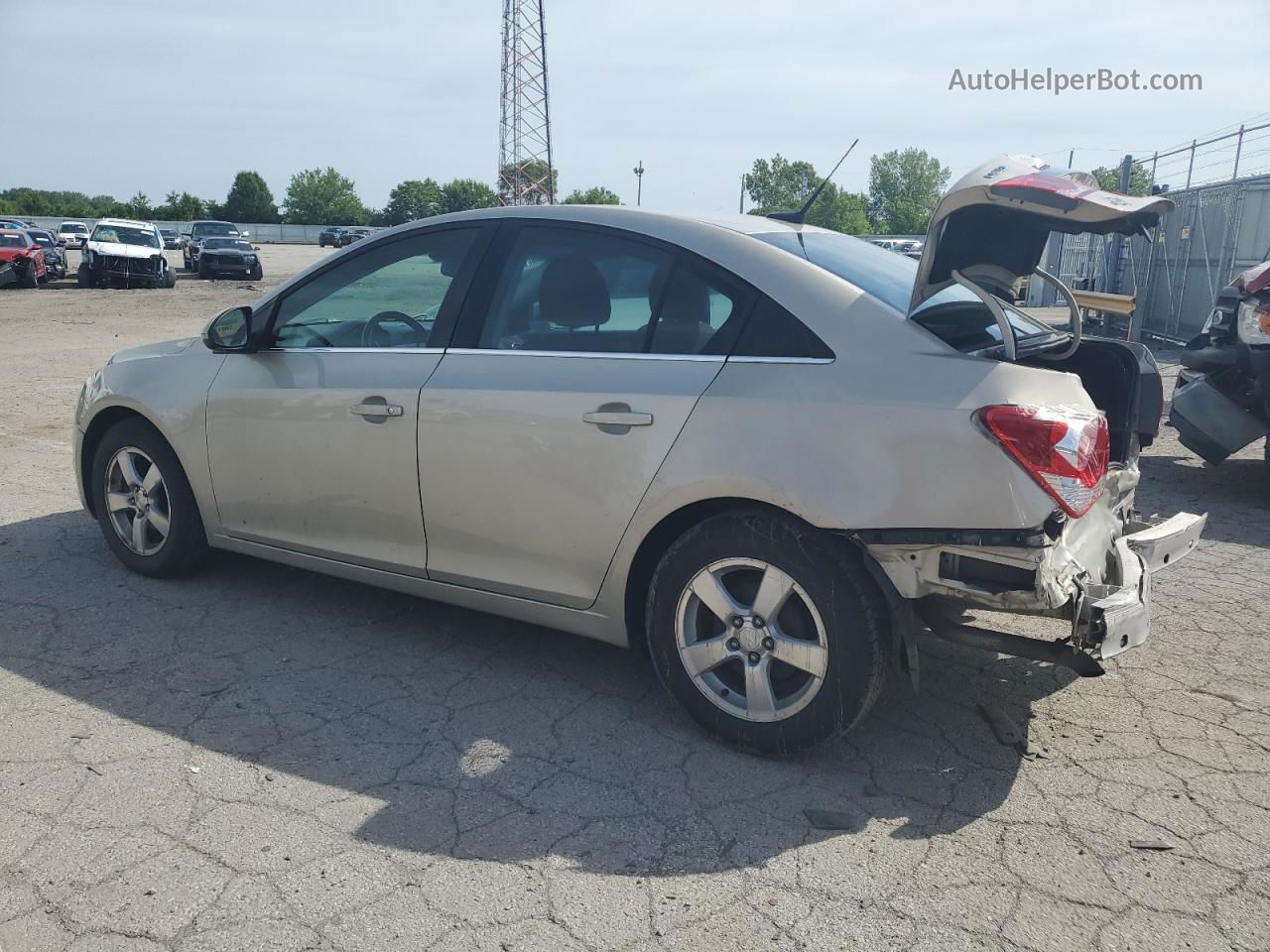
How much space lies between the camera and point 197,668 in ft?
13.1

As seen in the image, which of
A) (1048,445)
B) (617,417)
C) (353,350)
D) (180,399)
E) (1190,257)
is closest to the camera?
(1048,445)

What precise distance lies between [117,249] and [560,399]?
2758 centimetres

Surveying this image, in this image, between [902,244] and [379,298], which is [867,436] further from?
[902,244]

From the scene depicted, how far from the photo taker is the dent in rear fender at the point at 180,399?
4586 millimetres

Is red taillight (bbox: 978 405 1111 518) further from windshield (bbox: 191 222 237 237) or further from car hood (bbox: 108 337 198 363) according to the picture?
windshield (bbox: 191 222 237 237)

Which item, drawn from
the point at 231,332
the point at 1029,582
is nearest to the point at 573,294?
the point at 231,332

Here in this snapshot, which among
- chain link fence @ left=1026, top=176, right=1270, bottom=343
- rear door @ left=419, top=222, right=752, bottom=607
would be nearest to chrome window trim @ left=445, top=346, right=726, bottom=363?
rear door @ left=419, top=222, right=752, bottom=607

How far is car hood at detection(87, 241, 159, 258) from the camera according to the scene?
27125mm

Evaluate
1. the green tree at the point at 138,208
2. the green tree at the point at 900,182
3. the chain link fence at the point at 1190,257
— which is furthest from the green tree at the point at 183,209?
the chain link fence at the point at 1190,257

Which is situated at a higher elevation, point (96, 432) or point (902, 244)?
point (902, 244)

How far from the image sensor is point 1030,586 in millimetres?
2955

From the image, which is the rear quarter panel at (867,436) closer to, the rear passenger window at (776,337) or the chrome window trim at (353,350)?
the rear passenger window at (776,337)

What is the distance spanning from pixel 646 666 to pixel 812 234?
1.75 meters

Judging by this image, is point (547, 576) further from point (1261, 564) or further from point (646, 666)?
point (1261, 564)
